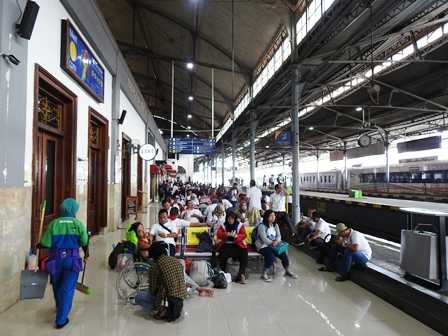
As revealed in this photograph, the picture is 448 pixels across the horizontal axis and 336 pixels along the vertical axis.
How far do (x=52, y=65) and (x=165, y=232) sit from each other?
3.38 metres

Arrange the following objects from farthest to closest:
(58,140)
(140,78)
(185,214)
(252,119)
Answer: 1. (140,78)
2. (252,119)
3. (185,214)
4. (58,140)

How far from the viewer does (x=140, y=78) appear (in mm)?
22984

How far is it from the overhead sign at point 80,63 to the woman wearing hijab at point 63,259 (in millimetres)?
3542

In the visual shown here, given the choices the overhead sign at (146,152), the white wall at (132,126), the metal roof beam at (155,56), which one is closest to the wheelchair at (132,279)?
the white wall at (132,126)

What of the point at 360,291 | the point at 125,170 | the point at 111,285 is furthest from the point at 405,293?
the point at 125,170

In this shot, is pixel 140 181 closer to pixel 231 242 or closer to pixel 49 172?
pixel 49 172

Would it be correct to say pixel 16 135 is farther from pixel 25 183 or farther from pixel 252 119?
pixel 252 119

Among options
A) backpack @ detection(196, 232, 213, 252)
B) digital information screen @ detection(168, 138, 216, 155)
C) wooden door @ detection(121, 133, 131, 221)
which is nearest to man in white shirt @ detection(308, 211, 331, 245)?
backpack @ detection(196, 232, 213, 252)

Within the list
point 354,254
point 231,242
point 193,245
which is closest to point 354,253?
point 354,254

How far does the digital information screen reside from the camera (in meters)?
17.5

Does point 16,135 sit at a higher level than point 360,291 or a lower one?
higher

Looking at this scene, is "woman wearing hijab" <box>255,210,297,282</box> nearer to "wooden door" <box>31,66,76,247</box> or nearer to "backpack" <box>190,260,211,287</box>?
"backpack" <box>190,260,211,287</box>

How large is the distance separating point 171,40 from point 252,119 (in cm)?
559

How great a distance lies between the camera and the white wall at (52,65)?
434cm
